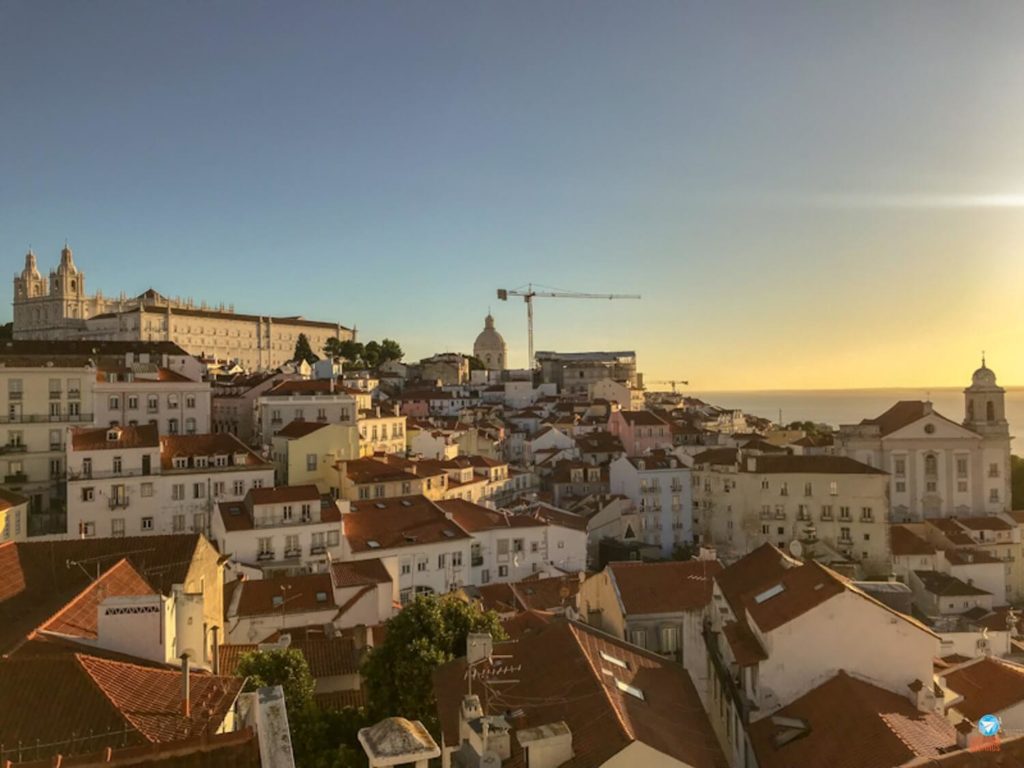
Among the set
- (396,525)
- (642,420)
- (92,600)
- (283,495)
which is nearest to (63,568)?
(92,600)

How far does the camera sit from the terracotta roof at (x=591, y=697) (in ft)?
33.8

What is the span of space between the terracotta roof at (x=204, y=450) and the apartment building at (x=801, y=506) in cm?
2995

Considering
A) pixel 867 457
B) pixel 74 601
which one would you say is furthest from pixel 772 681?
pixel 867 457

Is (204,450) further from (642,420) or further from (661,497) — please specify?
(642,420)

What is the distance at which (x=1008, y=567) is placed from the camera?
147 ft

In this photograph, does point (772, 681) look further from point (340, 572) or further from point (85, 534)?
point (85, 534)

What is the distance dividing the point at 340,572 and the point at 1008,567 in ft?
133

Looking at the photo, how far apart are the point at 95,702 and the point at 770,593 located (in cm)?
1387

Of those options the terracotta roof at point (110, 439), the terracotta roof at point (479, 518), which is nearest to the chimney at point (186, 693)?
the terracotta roof at point (479, 518)

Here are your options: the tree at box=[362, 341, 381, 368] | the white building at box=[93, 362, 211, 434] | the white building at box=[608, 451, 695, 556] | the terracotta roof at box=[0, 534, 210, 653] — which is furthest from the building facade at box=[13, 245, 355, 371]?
the terracotta roof at box=[0, 534, 210, 653]

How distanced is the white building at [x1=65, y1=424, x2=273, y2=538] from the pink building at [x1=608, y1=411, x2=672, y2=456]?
3608cm

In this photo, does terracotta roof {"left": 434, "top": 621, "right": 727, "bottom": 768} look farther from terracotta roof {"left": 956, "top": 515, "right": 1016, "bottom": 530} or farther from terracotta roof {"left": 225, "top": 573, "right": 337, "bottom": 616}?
terracotta roof {"left": 956, "top": 515, "right": 1016, "bottom": 530}

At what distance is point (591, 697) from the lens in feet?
36.8

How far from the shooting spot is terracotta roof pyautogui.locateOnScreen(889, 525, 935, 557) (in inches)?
1778
